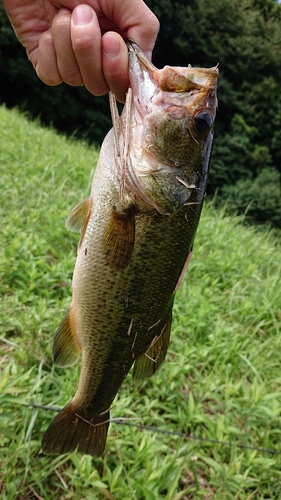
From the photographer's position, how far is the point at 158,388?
107 inches

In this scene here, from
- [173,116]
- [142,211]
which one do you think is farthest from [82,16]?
[142,211]

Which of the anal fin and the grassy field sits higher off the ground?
the anal fin

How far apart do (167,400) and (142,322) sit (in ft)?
4.22

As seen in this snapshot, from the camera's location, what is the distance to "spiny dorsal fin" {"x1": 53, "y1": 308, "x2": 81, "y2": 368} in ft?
5.53

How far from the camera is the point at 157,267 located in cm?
156

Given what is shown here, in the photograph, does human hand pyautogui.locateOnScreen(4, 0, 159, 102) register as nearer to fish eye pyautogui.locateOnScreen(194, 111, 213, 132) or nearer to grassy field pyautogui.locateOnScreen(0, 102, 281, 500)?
fish eye pyautogui.locateOnScreen(194, 111, 213, 132)

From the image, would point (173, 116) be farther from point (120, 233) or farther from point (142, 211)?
point (120, 233)

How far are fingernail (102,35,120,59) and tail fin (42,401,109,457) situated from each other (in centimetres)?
133

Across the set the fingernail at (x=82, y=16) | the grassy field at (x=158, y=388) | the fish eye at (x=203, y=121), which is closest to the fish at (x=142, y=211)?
the fish eye at (x=203, y=121)

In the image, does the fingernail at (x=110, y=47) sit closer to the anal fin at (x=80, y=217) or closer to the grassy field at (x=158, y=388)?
the anal fin at (x=80, y=217)

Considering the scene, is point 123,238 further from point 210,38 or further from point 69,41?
point 210,38

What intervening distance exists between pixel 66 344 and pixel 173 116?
0.99 metres

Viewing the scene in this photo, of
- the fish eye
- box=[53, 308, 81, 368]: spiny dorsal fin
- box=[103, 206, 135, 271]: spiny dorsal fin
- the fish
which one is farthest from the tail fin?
the fish eye

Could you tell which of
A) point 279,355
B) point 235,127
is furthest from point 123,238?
point 235,127
